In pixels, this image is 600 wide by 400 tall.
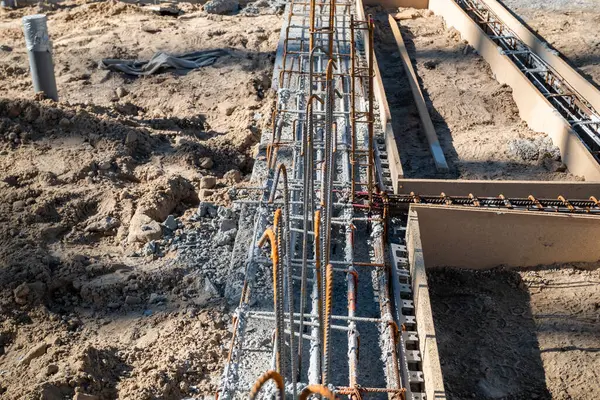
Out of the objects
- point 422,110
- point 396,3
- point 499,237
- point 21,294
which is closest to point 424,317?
point 499,237

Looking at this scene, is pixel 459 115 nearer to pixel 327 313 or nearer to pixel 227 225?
pixel 227 225

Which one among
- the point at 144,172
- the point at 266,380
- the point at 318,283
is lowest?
the point at 144,172

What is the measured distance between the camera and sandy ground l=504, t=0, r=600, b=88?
472 inches

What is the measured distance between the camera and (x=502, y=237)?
702cm

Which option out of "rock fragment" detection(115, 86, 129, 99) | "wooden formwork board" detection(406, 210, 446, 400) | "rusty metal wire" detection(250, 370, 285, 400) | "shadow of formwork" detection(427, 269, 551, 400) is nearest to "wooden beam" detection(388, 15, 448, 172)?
"shadow of formwork" detection(427, 269, 551, 400)

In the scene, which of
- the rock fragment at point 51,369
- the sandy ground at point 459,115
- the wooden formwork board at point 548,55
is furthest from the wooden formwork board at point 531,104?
the rock fragment at point 51,369

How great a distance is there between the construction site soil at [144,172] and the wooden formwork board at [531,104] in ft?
0.50

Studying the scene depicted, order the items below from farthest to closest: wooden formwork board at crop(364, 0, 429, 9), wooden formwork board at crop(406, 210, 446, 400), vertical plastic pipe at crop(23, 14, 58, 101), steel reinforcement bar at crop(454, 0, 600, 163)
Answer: wooden formwork board at crop(364, 0, 429, 9)
vertical plastic pipe at crop(23, 14, 58, 101)
steel reinforcement bar at crop(454, 0, 600, 163)
wooden formwork board at crop(406, 210, 446, 400)

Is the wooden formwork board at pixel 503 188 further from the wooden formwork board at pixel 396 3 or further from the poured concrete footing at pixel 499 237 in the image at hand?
the wooden formwork board at pixel 396 3

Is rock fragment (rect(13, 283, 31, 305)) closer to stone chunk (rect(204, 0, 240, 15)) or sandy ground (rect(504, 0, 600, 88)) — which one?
sandy ground (rect(504, 0, 600, 88))

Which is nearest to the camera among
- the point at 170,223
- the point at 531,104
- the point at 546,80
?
the point at 170,223

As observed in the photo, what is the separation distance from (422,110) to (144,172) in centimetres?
398

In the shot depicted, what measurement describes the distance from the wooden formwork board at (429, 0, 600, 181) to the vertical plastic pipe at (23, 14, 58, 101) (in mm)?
6447

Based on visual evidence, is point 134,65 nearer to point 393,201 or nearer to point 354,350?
point 393,201
